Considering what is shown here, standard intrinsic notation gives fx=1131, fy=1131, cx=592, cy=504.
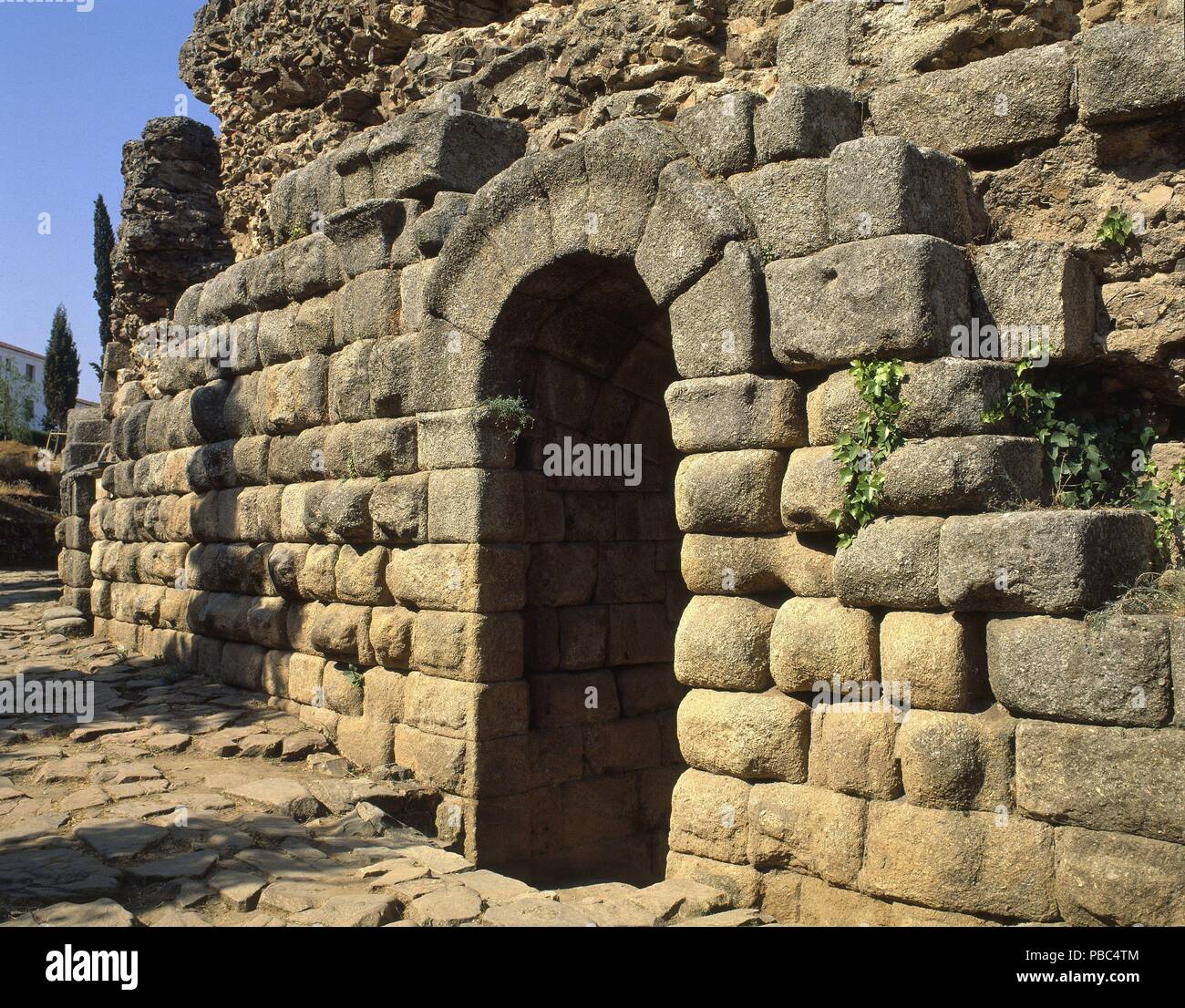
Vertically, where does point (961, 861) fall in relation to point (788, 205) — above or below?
below

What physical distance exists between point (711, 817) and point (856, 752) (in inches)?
32.1

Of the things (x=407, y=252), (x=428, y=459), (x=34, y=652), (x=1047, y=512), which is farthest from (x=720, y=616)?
(x=34, y=652)

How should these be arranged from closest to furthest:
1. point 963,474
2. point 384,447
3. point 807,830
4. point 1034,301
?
1. point 963,474
2. point 1034,301
3. point 807,830
4. point 384,447

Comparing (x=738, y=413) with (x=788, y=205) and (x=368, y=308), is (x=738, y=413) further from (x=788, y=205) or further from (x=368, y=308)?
(x=368, y=308)

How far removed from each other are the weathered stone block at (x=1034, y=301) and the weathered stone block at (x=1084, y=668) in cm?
108

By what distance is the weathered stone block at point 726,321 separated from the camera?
15.7 feet

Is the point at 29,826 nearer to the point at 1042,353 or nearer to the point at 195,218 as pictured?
the point at 1042,353

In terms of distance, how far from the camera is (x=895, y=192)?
14.2 ft

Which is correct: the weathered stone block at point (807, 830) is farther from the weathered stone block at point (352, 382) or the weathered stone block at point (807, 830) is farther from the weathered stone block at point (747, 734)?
the weathered stone block at point (352, 382)

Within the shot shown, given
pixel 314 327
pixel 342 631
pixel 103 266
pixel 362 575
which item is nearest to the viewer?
pixel 362 575

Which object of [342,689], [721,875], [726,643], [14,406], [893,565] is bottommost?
[721,875]

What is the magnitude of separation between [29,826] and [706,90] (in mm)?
4891

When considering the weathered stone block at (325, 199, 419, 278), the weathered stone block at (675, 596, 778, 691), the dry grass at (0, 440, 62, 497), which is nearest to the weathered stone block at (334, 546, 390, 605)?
the weathered stone block at (325, 199, 419, 278)

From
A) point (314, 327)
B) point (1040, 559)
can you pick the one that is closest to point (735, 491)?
point (1040, 559)
